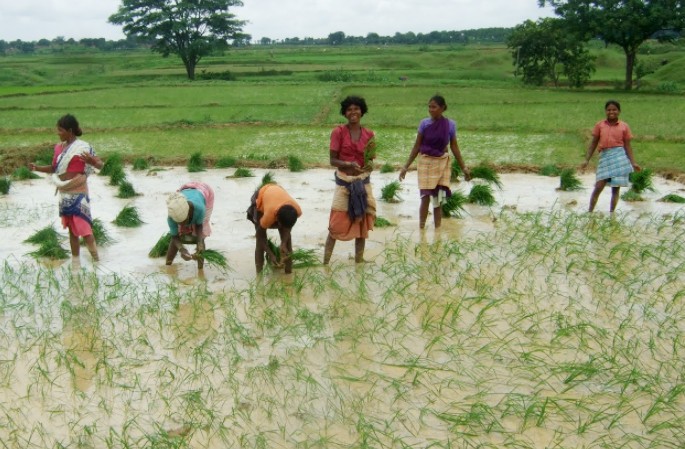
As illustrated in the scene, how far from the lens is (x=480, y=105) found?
1706 centimetres

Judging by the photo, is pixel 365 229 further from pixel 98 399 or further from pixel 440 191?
pixel 98 399

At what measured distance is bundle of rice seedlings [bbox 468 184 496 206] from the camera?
7.64 meters

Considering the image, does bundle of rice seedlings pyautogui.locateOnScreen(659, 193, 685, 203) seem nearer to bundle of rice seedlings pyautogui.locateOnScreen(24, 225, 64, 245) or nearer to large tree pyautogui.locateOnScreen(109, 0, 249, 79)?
bundle of rice seedlings pyautogui.locateOnScreen(24, 225, 64, 245)

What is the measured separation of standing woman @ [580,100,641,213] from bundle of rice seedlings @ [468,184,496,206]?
41.7 inches

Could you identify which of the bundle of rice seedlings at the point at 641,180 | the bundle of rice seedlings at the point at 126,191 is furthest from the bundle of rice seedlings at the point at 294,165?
the bundle of rice seedlings at the point at 641,180

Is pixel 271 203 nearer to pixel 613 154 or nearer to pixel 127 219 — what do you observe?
pixel 127 219

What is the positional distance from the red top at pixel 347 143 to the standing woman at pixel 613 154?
282 cm

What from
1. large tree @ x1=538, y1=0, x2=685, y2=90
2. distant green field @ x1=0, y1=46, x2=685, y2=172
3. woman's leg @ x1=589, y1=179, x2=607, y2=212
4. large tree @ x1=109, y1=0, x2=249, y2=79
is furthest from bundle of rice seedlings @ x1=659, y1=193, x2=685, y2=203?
large tree @ x1=109, y1=0, x2=249, y2=79

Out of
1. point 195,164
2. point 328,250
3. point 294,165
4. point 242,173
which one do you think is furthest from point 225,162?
point 328,250

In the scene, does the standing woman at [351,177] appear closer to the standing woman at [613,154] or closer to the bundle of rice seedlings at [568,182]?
the standing woman at [613,154]

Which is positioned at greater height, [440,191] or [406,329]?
[440,191]

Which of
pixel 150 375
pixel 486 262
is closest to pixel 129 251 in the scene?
pixel 150 375

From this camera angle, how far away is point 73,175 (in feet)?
18.6

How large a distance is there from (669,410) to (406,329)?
61.2 inches
